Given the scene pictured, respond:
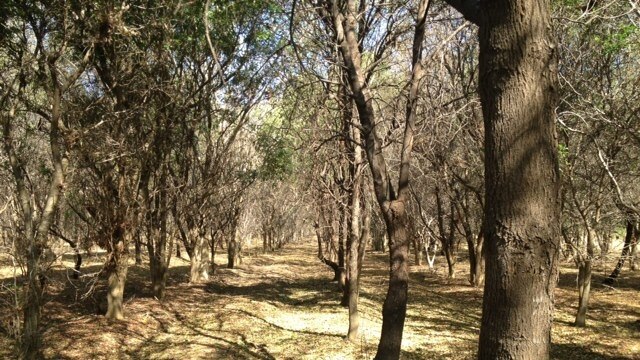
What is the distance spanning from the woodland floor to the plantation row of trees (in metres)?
0.82

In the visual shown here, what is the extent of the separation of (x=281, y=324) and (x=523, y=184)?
10.8 metres

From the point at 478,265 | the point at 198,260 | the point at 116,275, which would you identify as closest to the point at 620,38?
the point at 478,265

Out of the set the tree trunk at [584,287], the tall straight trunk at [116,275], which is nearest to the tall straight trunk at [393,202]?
the tree trunk at [584,287]

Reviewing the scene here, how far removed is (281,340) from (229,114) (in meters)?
9.16

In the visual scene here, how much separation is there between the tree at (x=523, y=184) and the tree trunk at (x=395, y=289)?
3.59 meters

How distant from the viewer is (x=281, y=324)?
466 inches

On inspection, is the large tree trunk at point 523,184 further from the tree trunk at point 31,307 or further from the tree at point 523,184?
the tree trunk at point 31,307

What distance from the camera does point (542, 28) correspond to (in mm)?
1931

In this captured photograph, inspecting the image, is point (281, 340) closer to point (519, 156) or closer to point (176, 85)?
point (176, 85)

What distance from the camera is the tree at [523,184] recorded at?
6.23 feet

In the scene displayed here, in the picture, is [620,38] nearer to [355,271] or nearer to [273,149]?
[355,271]

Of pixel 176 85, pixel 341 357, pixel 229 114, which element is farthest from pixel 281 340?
pixel 229 114

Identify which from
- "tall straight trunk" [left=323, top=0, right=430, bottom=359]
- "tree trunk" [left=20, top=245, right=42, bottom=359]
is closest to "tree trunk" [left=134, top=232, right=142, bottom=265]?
"tree trunk" [left=20, top=245, right=42, bottom=359]

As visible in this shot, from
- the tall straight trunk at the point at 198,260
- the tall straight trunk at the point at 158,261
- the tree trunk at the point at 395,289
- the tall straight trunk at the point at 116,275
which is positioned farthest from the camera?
the tall straight trunk at the point at 198,260
